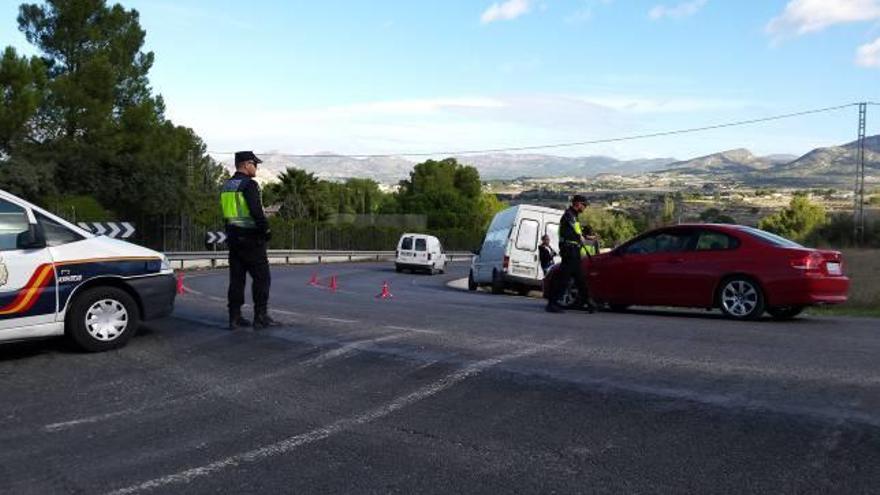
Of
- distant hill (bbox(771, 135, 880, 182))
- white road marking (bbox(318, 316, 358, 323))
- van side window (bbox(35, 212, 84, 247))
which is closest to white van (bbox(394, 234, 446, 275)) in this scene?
white road marking (bbox(318, 316, 358, 323))

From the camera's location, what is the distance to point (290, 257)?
159 ft

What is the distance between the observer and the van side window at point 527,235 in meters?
22.9

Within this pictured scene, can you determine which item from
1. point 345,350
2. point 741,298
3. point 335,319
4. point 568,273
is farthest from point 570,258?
point 345,350

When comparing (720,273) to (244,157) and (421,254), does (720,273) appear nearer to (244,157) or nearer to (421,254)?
(244,157)

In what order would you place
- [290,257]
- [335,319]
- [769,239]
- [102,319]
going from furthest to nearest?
[290,257]
[769,239]
[335,319]
[102,319]

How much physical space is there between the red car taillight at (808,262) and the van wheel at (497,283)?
11.6 meters

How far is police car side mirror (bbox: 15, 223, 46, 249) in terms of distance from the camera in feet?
26.6

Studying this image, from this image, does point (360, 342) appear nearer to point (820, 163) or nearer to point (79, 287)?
point (79, 287)

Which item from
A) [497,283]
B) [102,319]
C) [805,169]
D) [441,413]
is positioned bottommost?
[497,283]

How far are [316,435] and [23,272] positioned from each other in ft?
13.1

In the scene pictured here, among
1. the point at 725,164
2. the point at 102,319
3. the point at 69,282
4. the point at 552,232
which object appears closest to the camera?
the point at 69,282

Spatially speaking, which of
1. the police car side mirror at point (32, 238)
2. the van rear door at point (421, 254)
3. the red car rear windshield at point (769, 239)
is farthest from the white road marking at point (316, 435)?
the van rear door at point (421, 254)

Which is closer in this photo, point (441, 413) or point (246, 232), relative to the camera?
point (441, 413)

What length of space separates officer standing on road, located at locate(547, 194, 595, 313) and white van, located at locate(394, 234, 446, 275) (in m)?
27.4
